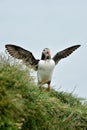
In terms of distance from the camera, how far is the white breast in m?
15.7

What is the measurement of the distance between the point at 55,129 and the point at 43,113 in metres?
0.42

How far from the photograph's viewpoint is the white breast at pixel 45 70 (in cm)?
1574

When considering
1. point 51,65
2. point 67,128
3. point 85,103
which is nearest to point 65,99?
point 85,103

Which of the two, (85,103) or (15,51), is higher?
(15,51)

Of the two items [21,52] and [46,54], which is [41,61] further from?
[21,52]

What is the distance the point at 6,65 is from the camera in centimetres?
1054

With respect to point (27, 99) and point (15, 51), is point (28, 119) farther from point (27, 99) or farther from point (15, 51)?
point (15, 51)

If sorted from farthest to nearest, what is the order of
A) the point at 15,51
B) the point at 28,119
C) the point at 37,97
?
1. the point at 15,51
2. the point at 37,97
3. the point at 28,119

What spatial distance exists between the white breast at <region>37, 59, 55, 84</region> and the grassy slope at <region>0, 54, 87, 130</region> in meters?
3.42

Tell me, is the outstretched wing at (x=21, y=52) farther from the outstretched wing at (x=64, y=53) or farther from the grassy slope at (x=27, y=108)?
the grassy slope at (x=27, y=108)

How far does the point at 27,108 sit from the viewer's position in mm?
10016

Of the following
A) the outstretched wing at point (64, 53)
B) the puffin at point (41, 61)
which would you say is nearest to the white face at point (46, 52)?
the puffin at point (41, 61)

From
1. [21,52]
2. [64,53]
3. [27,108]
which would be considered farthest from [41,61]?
[27,108]

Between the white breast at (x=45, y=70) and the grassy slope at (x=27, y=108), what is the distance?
11.2ft
